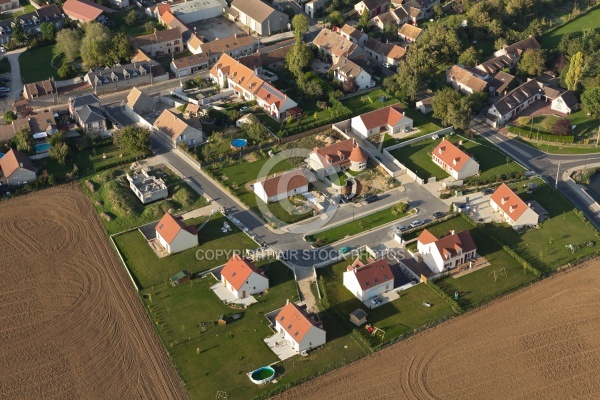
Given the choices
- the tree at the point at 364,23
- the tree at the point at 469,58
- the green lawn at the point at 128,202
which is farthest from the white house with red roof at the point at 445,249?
the tree at the point at 364,23

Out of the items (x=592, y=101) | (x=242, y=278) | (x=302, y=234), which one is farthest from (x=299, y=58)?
(x=242, y=278)

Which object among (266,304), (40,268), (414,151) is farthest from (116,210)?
(414,151)

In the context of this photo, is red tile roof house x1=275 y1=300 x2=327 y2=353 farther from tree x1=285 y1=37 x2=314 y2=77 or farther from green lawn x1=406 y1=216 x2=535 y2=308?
tree x1=285 y1=37 x2=314 y2=77

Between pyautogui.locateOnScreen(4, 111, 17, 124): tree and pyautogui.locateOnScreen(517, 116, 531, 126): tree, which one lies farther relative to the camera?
pyautogui.locateOnScreen(4, 111, 17, 124): tree

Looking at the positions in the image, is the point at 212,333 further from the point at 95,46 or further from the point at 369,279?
the point at 95,46

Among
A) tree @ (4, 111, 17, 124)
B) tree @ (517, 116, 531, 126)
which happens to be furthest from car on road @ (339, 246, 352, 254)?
tree @ (4, 111, 17, 124)
